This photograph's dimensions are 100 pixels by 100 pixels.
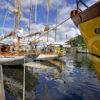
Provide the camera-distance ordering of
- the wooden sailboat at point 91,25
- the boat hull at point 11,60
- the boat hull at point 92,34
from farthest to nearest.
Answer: the boat hull at point 11,60 → the boat hull at point 92,34 → the wooden sailboat at point 91,25

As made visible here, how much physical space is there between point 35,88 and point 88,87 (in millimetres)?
3674

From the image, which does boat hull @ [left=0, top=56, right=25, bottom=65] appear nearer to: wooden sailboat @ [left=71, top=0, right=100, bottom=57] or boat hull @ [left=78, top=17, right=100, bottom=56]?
wooden sailboat @ [left=71, top=0, right=100, bottom=57]

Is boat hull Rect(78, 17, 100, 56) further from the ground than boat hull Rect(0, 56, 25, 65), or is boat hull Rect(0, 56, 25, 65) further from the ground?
boat hull Rect(78, 17, 100, 56)

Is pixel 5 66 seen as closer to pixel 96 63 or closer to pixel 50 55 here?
pixel 50 55

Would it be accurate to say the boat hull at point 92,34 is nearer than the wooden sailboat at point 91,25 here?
No

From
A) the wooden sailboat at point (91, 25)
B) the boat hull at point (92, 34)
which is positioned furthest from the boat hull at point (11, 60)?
the boat hull at point (92, 34)

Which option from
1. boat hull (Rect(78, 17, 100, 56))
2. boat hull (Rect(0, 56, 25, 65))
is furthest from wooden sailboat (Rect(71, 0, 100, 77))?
boat hull (Rect(0, 56, 25, 65))

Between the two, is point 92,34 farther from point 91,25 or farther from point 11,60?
point 11,60

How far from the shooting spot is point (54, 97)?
543 inches

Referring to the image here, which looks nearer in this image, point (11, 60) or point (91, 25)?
point (91, 25)

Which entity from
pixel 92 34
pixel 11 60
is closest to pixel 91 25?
pixel 92 34

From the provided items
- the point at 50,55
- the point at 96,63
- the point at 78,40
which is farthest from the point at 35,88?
the point at 78,40

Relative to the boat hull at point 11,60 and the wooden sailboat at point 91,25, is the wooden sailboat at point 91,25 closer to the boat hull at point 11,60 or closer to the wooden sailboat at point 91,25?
the wooden sailboat at point 91,25

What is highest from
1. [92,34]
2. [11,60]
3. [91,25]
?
[91,25]
